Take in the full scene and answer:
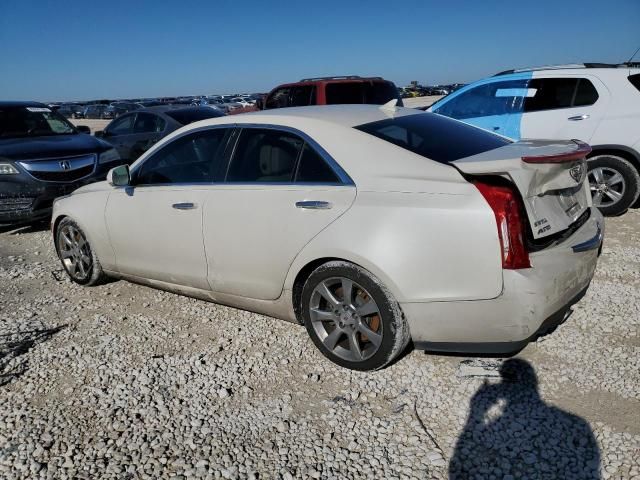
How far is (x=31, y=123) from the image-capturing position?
24.7 feet

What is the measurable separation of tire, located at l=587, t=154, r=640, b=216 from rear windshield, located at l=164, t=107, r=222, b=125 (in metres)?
6.65

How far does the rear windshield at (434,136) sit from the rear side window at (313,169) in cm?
32

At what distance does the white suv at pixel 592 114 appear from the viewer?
19.1 ft

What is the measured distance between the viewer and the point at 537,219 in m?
2.57

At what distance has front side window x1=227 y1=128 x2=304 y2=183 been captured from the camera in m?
3.21

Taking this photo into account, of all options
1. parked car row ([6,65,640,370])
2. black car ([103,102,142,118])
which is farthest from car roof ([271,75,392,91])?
black car ([103,102,142,118])

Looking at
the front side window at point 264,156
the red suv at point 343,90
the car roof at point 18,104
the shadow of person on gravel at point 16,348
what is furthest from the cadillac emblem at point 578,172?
the car roof at point 18,104

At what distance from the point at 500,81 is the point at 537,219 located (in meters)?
4.85

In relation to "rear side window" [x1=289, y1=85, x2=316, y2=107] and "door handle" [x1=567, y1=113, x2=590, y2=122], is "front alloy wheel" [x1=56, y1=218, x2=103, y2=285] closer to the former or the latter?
"door handle" [x1=567, y1=113, x2=590, y2=122]

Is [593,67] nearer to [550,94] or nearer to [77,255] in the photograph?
[550,94]

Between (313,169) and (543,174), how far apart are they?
4.16 feet

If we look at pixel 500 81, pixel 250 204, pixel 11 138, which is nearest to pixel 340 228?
pixel 250 204

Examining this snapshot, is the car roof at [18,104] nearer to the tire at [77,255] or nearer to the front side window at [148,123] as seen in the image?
the front side window at [148,123]

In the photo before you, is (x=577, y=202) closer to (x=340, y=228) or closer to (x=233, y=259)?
(x=340, y=228)
